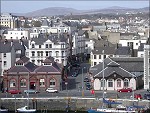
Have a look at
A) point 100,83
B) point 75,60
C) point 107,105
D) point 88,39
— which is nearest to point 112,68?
point 100,83

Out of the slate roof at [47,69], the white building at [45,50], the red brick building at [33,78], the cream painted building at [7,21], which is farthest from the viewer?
the cream painted building at [7,21]

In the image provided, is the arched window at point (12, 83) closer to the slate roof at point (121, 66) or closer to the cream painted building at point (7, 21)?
the slate roof at point (121, 66)

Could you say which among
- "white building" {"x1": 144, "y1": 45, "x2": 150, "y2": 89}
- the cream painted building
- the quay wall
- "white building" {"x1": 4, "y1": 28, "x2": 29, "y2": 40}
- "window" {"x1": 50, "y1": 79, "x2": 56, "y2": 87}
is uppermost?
the cream painted building

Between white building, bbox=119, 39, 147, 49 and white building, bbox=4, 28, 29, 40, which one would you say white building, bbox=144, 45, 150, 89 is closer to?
white building, bbox=119, 39, 147, 49

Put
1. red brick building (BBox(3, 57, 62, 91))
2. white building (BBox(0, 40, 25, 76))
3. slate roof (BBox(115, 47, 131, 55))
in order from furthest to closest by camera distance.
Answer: slate roof (BBox(115, 47, 131, 55)) < white building (BBox(0, 40, 25, 76)) < red brick building (BBox(3, 57, 62, 91))

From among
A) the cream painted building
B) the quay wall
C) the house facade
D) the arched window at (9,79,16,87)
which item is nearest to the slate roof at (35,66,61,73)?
the arched window at (9,79,16,87)

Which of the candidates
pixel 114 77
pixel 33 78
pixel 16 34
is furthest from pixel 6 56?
pixel 16 34

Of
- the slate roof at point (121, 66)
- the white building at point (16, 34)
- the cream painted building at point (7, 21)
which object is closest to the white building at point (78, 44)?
the white building at point (16, 34)

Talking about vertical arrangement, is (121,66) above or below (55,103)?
above

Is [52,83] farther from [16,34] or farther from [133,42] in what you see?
[16,34]
